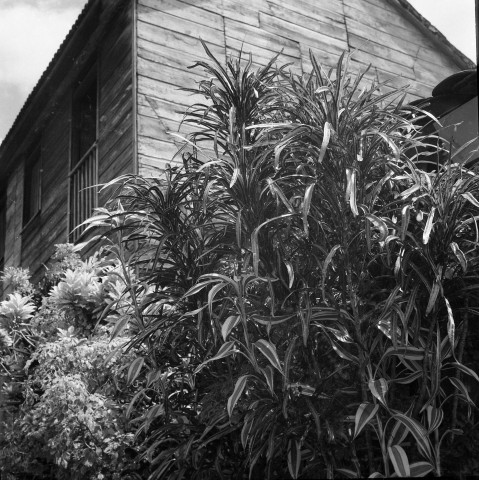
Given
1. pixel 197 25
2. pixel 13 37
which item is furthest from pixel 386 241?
pixel 197 25

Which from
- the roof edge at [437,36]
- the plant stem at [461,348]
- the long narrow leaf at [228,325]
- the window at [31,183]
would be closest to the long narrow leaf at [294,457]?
the long narrow leaf at [228,325]

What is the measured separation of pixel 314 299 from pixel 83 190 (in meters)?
4.36

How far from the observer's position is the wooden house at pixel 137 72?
757 cm

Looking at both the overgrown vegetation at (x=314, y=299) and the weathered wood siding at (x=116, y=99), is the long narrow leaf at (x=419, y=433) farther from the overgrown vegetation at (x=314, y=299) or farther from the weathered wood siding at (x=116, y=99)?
the weathered wood siding at (x=116, y=99)

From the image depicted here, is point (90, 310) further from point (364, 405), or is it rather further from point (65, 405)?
point (364, 405)

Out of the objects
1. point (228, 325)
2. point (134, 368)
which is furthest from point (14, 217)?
point (228, 325)

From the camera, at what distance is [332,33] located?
9.48 metres

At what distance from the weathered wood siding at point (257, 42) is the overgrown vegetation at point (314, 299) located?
2554 mm

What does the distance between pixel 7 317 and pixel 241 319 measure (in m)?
3.08

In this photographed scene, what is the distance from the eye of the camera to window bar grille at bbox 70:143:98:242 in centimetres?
816

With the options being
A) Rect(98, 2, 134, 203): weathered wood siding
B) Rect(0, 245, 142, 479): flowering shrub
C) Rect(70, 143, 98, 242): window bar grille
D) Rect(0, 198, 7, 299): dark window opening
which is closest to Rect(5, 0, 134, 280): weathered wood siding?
Rect(98, 2, 134, 203): weathered wood siding

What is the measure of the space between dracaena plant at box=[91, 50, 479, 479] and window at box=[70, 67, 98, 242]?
12.9ft

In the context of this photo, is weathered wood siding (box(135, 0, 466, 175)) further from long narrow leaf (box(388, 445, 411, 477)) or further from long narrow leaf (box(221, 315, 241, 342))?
long narrow leaf (box(388, 445, 411, 477))

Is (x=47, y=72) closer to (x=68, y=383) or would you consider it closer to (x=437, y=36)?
(x=437, y=36)
